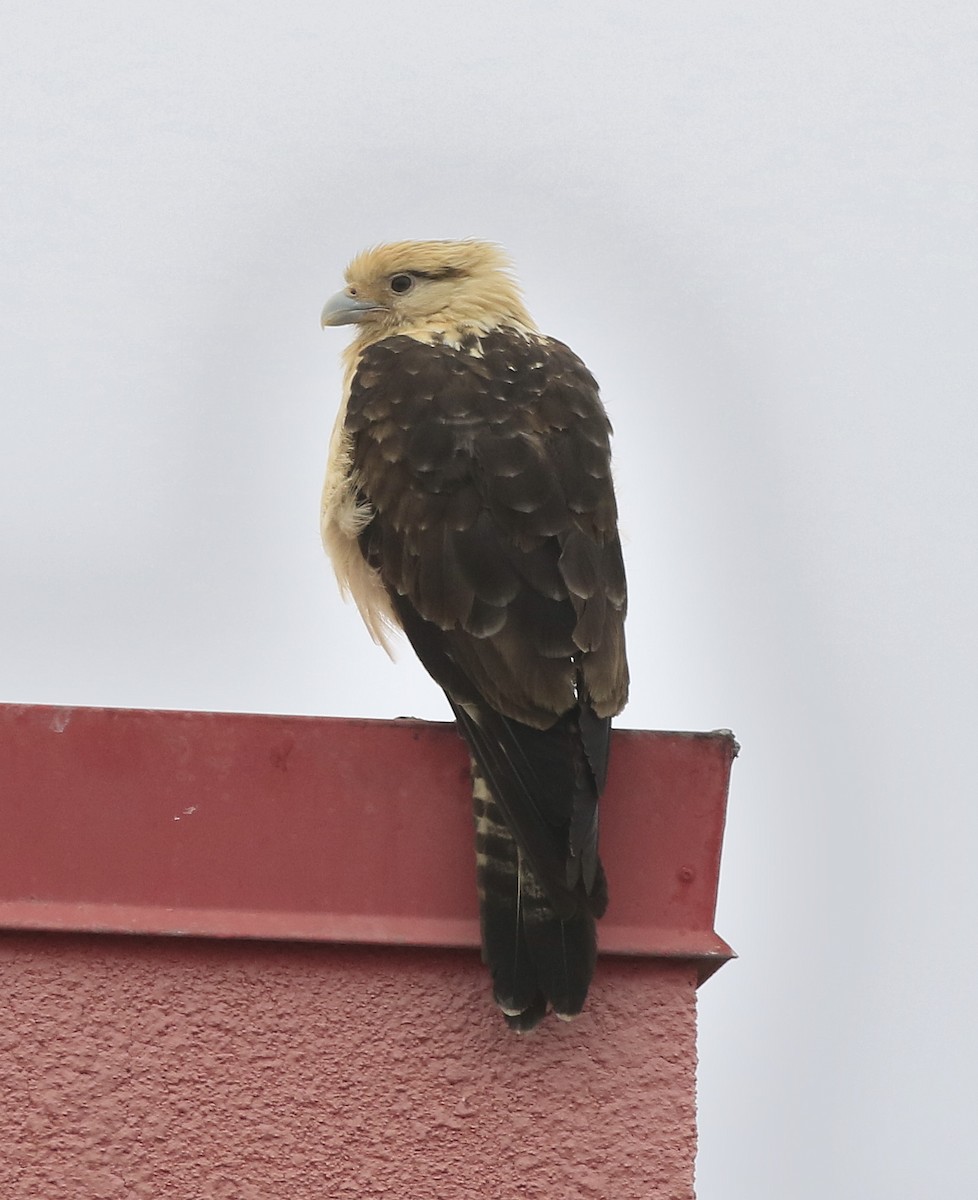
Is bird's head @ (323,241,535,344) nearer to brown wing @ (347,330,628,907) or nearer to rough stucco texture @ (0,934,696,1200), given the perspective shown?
brown wing @ (347,330,628,907)

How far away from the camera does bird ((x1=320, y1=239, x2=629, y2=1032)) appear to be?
10.2ft

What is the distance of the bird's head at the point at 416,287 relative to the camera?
5371 mm

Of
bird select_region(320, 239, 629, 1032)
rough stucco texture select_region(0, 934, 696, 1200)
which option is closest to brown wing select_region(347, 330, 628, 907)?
bird select_region(320, 239, 629, 1032)

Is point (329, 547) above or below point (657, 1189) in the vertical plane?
above

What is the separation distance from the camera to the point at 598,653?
3.65m

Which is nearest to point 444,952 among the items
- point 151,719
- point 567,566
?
point 151,719

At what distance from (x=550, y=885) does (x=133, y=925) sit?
0.81 metres

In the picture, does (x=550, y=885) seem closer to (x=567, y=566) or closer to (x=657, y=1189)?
(x=657, y=1189)

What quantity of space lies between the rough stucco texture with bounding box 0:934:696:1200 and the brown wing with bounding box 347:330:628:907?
35cm

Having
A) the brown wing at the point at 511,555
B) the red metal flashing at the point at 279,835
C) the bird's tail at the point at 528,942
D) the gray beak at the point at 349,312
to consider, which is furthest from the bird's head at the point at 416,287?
the bird's tail at the point at 528,942

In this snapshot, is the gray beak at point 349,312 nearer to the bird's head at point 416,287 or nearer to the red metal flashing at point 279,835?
the bird's head at point 416,287

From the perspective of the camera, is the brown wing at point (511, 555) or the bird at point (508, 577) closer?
the bird at point (508, 577)

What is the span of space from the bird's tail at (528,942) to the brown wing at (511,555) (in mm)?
47

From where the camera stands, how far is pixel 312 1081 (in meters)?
3.07
